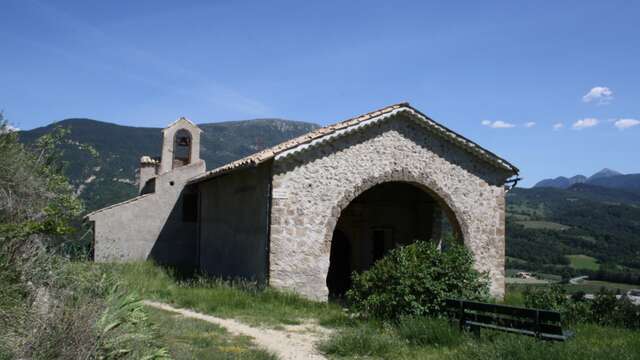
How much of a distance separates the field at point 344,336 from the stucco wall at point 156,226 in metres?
7.37

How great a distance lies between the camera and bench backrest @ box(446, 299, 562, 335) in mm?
7543

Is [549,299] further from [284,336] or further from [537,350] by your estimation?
[284,336]

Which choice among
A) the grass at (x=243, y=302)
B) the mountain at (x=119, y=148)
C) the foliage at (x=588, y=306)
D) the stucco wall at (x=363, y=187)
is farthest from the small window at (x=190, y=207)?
the foliage at (x=588, y=306)

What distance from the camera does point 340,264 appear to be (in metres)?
18.5

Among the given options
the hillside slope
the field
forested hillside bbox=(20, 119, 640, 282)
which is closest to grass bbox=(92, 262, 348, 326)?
the field

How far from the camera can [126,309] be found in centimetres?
661

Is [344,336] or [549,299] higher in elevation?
[549,299]

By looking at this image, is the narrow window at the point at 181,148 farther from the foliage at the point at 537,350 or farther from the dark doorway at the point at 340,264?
the foliage at the point at 537,350

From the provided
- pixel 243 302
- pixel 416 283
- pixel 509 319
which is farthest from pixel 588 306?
pixel 243 302

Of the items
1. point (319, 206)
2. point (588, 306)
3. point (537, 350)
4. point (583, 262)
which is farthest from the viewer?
point (583, 262)

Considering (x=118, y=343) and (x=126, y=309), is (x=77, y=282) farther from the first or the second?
→ (x=118, y=343)

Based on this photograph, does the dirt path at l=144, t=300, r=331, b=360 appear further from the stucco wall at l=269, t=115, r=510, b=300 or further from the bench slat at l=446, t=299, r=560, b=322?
the stucco wall at l=269, t=115, r=510, b=300

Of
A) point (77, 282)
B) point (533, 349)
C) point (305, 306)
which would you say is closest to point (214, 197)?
point (305, 306)

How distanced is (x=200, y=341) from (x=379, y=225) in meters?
10.7
